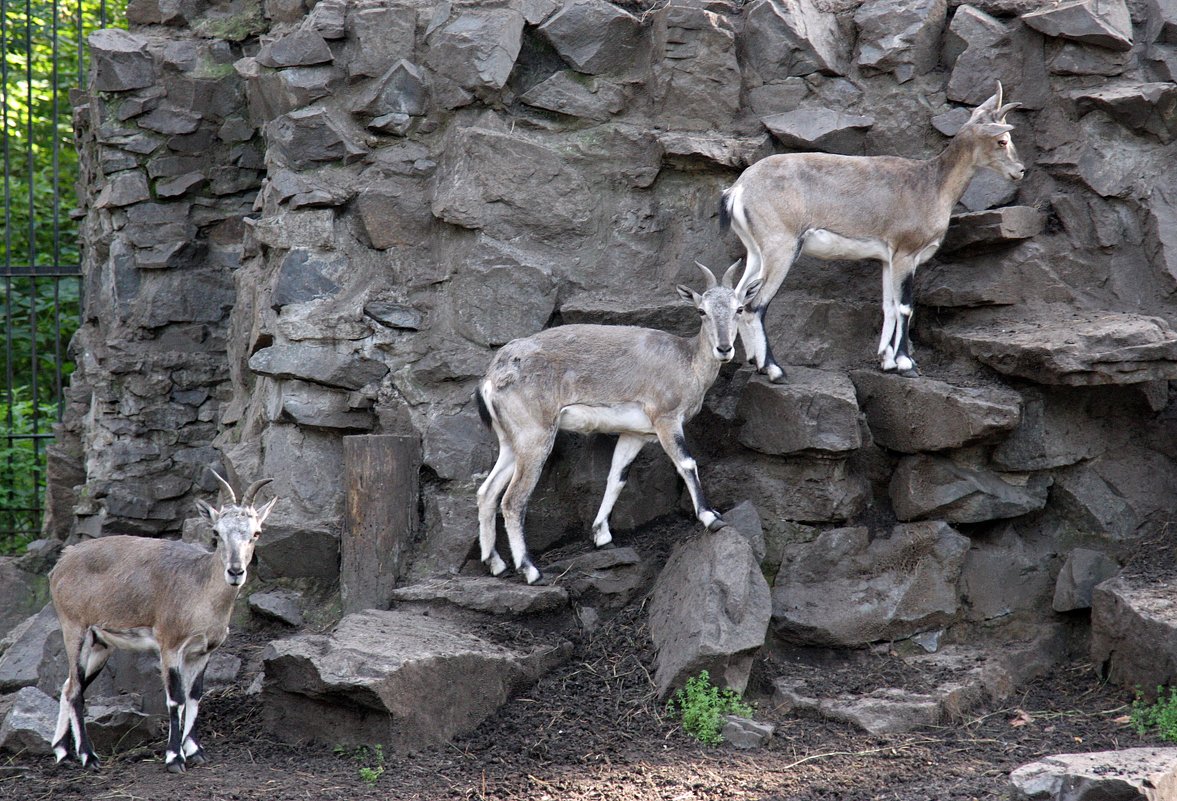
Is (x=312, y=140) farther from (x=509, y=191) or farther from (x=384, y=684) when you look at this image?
(x=384, y=684)

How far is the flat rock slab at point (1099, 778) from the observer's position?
4.72 m

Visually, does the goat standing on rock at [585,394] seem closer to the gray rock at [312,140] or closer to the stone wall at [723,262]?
the stone wall at [723,262]

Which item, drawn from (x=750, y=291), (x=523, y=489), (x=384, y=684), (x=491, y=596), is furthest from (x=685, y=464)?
(x=384, y=684)

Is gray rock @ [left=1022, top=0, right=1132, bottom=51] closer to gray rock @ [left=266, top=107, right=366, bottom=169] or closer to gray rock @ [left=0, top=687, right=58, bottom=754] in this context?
gray rock @ [left=266, top=107, right=366, bottom=169]

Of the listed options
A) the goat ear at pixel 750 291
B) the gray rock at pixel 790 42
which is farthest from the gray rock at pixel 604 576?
the gray rock at pixel 790 42

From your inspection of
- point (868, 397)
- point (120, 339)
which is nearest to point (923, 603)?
point (868, 397)

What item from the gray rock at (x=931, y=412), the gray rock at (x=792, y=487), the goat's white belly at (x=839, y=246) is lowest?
the gray rock at (x=792, y=487)

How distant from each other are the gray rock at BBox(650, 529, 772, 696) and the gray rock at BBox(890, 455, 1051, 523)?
126cm

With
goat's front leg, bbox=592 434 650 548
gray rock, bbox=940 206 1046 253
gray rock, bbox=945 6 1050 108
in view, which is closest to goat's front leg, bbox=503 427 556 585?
goat's front leg, bbox=592 434 650 548

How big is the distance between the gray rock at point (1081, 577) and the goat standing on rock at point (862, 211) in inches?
60.8

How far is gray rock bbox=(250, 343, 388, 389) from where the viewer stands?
792 cm

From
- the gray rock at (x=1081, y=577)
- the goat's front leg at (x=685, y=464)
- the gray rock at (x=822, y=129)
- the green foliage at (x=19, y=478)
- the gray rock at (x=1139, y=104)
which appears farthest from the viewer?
the green foliage at (x=19, y=478)

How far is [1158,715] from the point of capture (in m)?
6.20

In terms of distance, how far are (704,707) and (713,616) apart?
1.66 feet
